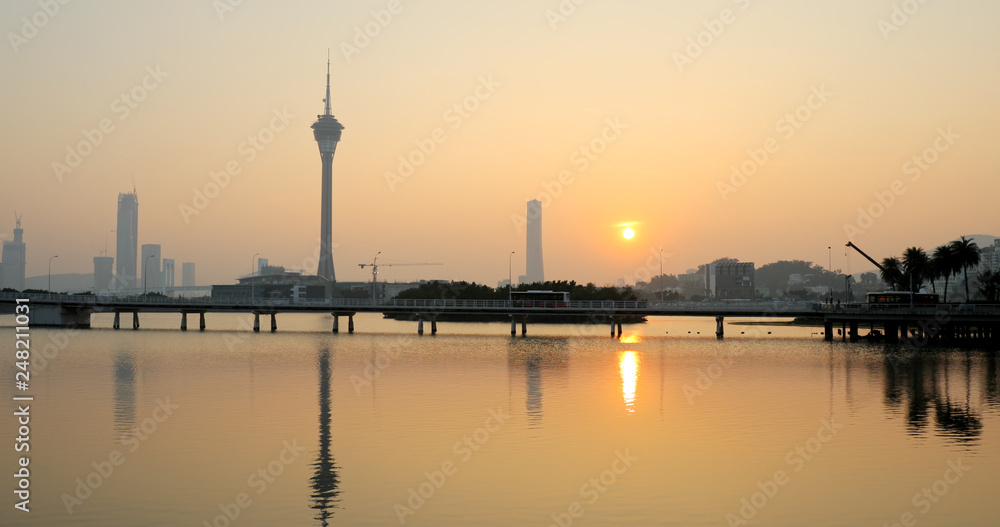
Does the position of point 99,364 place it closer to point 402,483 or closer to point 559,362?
point 559,362

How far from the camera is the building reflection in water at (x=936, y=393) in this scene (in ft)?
122

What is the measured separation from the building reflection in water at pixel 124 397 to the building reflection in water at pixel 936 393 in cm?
3136

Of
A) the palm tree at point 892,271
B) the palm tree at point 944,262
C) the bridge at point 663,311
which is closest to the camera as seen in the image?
the bridge at point 663,311

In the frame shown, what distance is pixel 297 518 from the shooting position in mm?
22203

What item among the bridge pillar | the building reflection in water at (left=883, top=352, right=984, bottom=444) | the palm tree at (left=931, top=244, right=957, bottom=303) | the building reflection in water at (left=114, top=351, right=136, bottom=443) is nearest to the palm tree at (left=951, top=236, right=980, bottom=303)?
the palm tree at (left=931, top=244, right=957, bottom=303)

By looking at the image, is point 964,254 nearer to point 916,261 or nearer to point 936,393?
point 916,261

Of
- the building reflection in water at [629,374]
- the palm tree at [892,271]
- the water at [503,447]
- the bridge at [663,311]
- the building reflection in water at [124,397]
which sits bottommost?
the building reflection in water at [629,374]

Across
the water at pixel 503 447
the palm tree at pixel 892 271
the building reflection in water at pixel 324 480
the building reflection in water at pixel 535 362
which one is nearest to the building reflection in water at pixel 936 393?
the water at pixel 503 447

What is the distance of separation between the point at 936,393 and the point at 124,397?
44204 mm

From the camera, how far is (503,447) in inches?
1262

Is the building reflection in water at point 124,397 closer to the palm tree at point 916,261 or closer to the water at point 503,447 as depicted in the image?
the water at point 503,447

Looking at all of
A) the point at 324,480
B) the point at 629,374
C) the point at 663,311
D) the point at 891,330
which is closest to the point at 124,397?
the point at 324,480

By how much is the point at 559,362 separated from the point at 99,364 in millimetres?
35375

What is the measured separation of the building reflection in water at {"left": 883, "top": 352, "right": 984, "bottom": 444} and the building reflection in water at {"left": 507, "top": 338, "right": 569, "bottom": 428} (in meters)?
16.6
